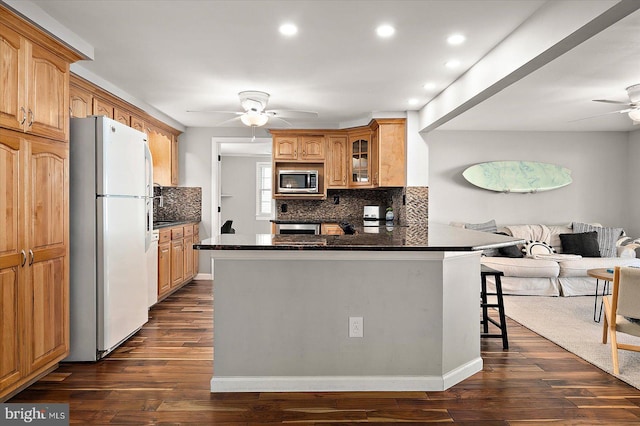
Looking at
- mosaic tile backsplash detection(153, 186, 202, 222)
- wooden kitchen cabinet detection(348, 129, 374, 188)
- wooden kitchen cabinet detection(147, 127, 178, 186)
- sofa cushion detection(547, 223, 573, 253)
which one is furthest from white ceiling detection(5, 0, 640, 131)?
sofa cushion detection(547, 223, 573, 253)

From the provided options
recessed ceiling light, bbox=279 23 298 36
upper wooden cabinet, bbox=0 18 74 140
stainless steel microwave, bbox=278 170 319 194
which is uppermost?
recessed ceiling light, bbox=279 23 298 36

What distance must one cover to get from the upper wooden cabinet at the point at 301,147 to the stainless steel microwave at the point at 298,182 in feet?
0.68

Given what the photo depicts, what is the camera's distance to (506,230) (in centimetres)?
621

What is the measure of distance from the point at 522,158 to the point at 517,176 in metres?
0.32

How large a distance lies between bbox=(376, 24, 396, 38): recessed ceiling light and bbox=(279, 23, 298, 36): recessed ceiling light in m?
0.56

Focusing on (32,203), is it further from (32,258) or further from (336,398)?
(336,398)

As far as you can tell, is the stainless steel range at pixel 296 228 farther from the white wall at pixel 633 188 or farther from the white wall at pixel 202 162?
the white wall at pixel 633 188

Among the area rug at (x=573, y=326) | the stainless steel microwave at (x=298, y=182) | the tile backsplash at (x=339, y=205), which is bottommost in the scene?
the area rug at (x=573, y=326)

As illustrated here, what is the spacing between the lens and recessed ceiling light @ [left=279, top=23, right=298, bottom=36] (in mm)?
2887

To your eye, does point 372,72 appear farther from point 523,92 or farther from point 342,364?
point 342,364

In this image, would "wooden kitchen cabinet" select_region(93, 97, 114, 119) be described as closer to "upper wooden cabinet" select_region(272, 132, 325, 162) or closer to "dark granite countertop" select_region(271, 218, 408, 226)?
"upper wooden cabinet" select_region(272, 132, 325, 162)

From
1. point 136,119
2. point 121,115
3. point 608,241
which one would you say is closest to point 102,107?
point 121,115

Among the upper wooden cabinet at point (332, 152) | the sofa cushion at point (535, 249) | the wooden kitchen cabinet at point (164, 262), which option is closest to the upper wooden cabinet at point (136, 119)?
the wooden kitchen cabinet at point (164, 262)

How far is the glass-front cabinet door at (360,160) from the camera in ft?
20.1
